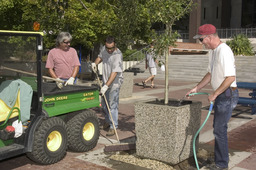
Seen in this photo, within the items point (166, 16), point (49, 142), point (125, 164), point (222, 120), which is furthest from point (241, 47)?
point (49, 142)

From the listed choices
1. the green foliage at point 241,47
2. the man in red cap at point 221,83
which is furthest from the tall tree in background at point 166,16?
the green foliage at point 241,47

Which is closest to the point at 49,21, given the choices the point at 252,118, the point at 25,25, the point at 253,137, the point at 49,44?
the point at 49,44

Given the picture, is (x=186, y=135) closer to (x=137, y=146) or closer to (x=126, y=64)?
(x=137, y=146)

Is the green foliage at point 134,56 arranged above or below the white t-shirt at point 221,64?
above

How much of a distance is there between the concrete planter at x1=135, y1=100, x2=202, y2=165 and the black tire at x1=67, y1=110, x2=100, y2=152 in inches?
34.9

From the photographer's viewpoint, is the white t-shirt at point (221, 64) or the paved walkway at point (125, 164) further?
the paved walkway at point (125, 164)

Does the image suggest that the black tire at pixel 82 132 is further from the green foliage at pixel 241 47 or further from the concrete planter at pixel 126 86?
the green foliage at pixel 241 47

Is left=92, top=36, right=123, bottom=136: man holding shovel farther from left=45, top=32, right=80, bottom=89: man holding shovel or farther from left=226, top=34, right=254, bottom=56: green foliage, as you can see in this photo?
left=226, top=34, right=254, bottom=56: green foliage

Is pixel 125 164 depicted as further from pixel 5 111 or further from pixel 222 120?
pixel 5 111

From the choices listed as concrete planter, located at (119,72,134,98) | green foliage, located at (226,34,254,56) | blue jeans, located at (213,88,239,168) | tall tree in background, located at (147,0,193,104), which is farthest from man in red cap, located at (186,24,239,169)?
green foliage, located at (226,34,254,56)

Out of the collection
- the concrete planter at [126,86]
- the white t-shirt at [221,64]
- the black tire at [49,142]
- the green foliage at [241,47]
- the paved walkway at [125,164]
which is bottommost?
the paved walkway at [125,164]

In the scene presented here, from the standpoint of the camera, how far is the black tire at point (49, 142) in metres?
4.50

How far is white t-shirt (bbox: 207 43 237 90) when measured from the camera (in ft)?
13.6

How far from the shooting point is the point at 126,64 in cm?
2391
